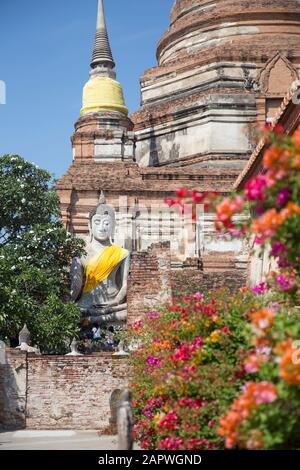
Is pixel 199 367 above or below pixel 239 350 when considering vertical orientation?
below

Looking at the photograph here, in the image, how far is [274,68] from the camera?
24.8 metres

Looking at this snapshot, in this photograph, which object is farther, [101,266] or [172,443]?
[101,266]

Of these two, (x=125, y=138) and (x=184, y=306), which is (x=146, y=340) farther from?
(x=125, y=138)

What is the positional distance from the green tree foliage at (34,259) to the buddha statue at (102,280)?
1.01 ft

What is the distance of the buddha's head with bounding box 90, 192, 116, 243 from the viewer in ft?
66.3

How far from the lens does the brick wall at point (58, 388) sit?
50.1 feet

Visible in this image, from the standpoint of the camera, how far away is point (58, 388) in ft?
50.5

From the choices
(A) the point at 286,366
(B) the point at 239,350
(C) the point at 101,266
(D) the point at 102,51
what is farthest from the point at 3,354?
(D) the point at 102,51

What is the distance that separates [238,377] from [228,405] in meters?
0.28

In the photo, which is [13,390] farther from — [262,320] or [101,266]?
[262,320]

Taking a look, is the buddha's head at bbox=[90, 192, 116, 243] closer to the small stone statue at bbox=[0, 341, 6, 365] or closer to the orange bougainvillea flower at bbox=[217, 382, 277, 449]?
the small stone statue at bbox=[0, 341, 6, 365]

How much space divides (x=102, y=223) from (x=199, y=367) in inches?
503

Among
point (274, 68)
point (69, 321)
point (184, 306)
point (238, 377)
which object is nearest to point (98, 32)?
point (274, 68)

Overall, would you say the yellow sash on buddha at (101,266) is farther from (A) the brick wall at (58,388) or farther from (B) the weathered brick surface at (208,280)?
(A) the brick wall at (58,388)
